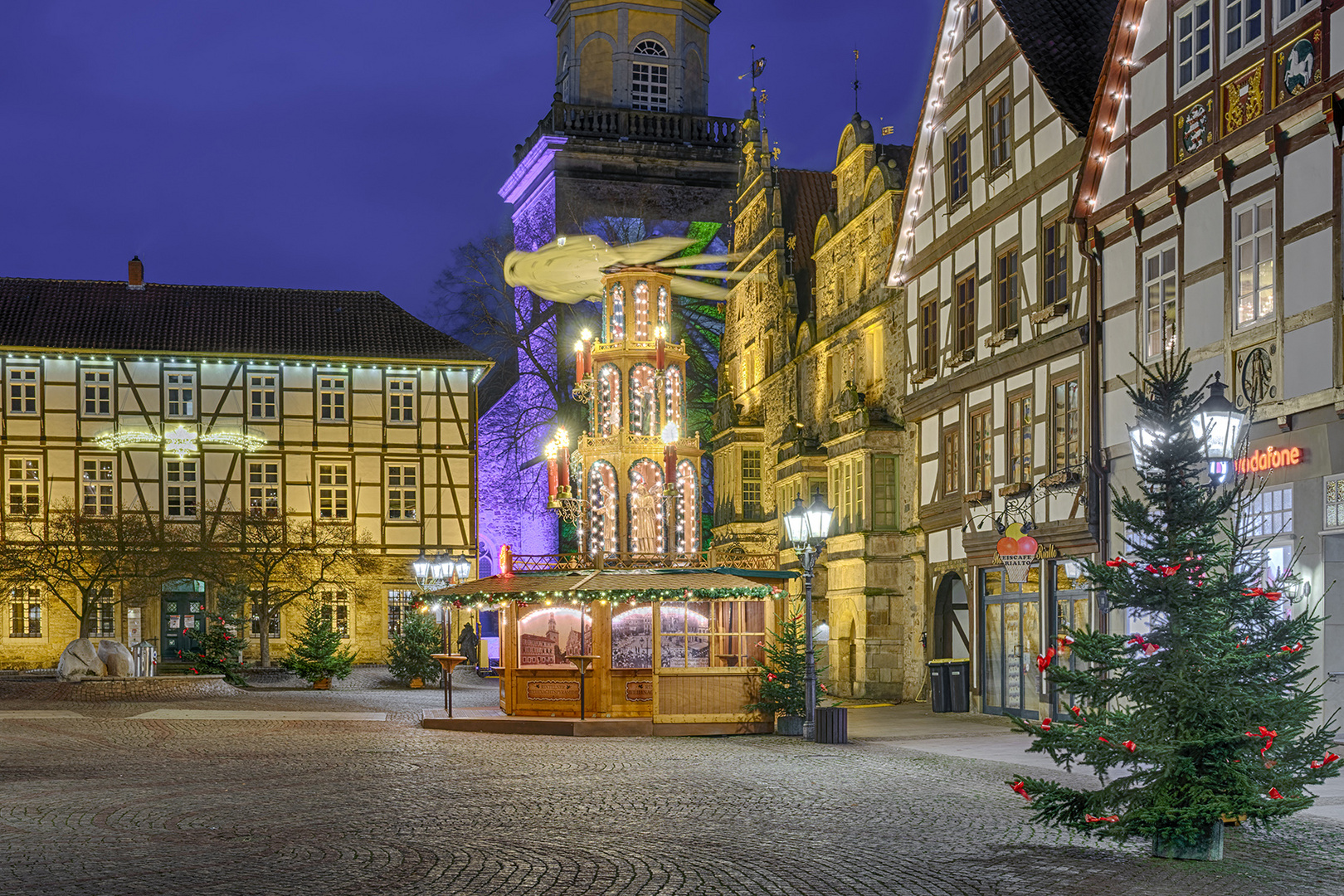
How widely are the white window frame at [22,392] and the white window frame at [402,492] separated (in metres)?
11.0

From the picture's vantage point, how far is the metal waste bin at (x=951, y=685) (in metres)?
27.0

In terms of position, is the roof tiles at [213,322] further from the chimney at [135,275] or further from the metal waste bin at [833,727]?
the metal waste bin at [833,727]

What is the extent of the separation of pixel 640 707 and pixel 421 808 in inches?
425

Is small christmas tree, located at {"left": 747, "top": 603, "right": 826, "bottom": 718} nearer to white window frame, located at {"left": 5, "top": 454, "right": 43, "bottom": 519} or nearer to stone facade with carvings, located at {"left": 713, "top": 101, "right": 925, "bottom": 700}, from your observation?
stone facade with carvings, located at {"left": 713, "top": 101, "right": 925, "bottom": 700}

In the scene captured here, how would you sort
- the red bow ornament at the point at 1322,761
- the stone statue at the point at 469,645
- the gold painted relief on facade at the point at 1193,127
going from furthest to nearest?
the stone statue at the point at 469,645, the gold painted relief on facade at the point at 1193,127, the red bow ornament at the point at 1322,761

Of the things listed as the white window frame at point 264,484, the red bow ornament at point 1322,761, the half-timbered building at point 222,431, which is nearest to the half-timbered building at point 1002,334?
the red bow ornament at point 1322,761

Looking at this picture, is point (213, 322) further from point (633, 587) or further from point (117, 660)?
point (633, 587)

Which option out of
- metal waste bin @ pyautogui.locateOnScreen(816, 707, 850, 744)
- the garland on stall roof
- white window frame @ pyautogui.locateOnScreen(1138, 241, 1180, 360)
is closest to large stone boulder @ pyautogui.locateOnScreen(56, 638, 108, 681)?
the garland on stall roof

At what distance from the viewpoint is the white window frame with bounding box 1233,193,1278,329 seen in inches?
721

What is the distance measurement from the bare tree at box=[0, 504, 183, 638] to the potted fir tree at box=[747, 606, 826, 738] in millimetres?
27341

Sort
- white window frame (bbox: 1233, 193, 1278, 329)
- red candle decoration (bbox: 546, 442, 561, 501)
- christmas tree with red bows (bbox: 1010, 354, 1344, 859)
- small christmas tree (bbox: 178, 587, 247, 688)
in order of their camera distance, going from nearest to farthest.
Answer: christmas tree with red bows (bbox: 1010, 354, 1344, 859) < white window frame (bbox: 1233, 193, 1278, 329) < red candle decoration (bbox: 546, 442, 561, 501) < small christmas tree (bbox: 178, 587, 247, 688)

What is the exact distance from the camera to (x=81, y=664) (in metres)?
32.9

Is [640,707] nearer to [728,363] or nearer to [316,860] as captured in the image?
[316,860]

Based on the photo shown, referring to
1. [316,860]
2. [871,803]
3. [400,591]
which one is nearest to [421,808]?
[316,860]
